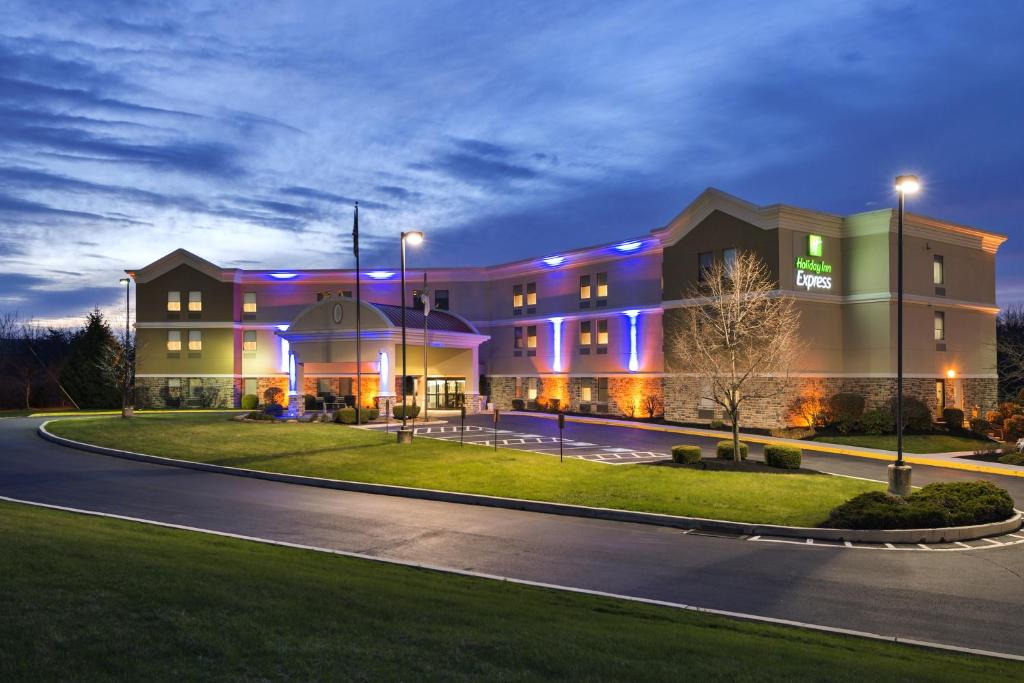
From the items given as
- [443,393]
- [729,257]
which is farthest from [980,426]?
[443,393]

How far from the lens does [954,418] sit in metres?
40.7

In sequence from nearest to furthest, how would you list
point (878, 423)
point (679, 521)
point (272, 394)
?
point (679, 521) < point (878, 423) < point (272, 394)

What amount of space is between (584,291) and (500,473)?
3085 cm

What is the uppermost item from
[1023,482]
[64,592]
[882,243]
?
[882,243]

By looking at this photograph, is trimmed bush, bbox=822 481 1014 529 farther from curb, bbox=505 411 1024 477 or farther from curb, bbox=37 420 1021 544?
curb, bbox=505 411 1024 477

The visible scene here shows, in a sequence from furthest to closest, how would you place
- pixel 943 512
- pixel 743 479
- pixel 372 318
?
pixel 372 318, pixel 743 479, pixel 943 512

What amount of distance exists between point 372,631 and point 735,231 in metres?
38.1

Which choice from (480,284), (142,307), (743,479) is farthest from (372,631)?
(142,307)

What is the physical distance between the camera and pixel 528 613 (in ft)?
31.9

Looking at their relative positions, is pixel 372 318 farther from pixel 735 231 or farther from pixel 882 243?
pixel 882 243

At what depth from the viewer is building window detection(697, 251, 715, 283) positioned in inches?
1704

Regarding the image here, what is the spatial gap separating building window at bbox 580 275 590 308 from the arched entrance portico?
295 inches

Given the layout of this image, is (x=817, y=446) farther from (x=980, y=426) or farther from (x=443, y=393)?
(x=443, y=393)

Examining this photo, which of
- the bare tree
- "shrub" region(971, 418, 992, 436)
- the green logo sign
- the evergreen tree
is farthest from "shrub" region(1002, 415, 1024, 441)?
the evergreen tree
